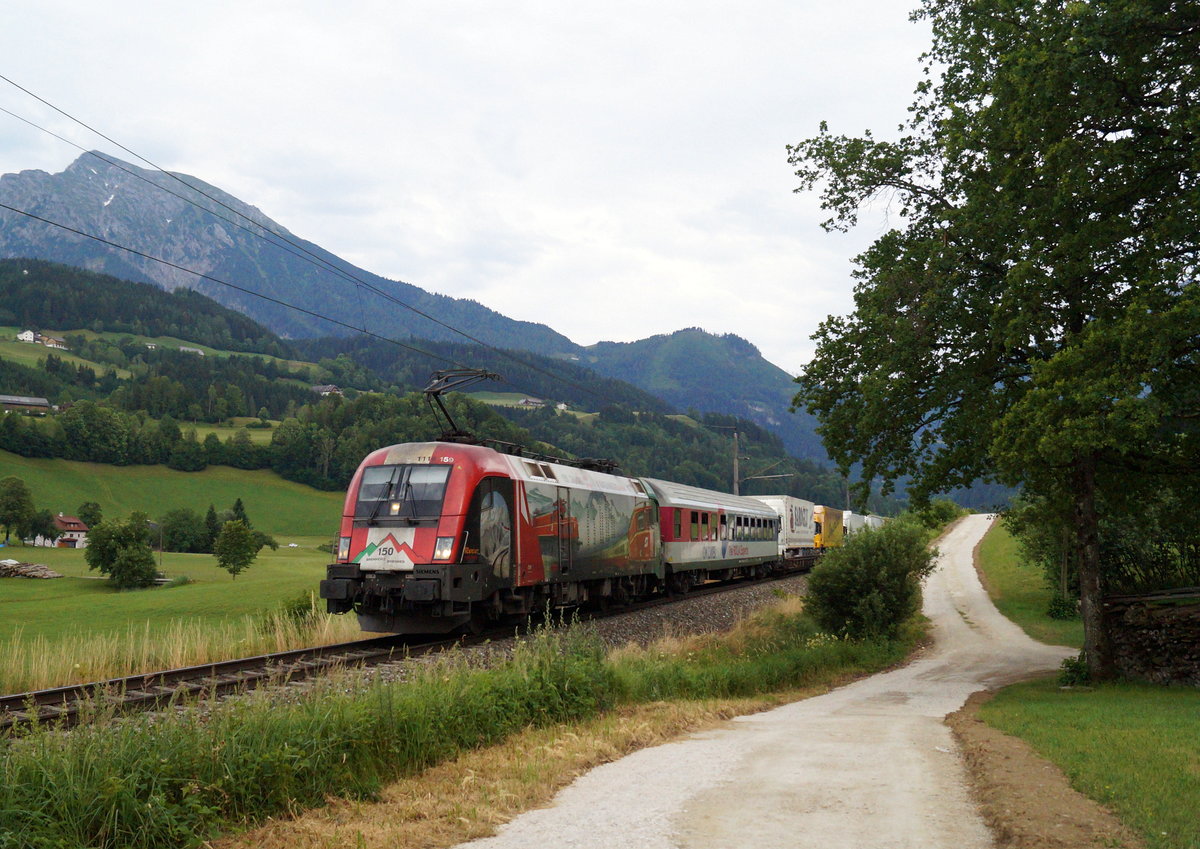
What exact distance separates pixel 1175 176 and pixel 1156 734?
10076 mm

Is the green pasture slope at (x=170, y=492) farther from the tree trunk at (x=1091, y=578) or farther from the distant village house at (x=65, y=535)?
the tree trunk at (x=1091, y=578)

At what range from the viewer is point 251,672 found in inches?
543

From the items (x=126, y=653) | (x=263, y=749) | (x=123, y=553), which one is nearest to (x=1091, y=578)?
(x=263, y=749)

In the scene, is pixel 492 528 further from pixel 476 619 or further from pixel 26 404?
pixel 26 404

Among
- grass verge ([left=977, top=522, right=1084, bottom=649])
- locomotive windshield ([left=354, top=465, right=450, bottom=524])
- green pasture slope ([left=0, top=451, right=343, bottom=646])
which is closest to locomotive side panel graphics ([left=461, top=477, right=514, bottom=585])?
locomotive windshield ([left=354, top=465, right=450, bottom=524])

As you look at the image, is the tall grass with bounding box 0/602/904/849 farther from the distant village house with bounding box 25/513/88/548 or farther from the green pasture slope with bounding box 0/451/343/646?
the distant village house with bounding box 25/513/88/548

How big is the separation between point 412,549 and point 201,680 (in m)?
5.42

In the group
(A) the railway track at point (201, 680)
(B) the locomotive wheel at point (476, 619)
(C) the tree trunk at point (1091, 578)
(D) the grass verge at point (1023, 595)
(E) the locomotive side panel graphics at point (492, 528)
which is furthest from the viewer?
(D) the grass verge at point (1023, 595)

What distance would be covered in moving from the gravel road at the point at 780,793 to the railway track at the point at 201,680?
10.8 ft

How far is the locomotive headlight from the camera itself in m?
17.9

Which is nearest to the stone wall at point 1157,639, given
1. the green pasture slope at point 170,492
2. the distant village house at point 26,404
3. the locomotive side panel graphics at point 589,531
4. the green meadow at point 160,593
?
the locomotive side panel graphics at point 589,531

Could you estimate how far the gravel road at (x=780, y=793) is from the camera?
6734mm

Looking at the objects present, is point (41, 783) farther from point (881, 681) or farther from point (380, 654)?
point (881, 681)

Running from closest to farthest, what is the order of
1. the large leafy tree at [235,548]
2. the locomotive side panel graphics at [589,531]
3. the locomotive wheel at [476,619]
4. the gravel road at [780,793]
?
the gravel road at [780,793] < the locomotive wheel at [476,619] < the locomotive side panel graphics at [589,531] < the large leafy tree at [235,548]
